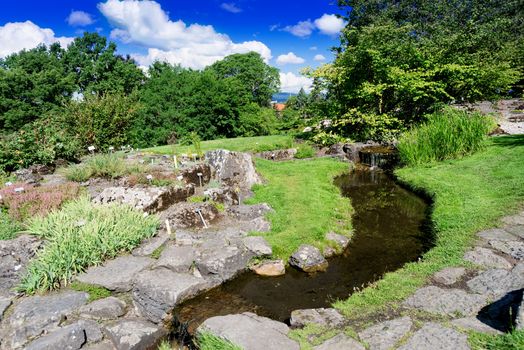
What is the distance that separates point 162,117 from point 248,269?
13752 mm

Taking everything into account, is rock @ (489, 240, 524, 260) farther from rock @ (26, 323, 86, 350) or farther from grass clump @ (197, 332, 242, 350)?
rock @ (26, 323, 86, 350)

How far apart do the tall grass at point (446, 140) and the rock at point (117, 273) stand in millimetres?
10532

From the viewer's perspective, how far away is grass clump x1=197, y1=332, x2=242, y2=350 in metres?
3.81

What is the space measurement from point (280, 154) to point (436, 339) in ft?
39.8

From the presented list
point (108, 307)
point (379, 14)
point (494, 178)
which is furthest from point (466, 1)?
point (108, 307)

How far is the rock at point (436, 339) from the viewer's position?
3445 mm

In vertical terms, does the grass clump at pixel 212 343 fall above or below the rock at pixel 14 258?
below

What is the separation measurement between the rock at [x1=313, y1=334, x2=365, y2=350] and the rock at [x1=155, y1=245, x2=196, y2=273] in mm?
2892

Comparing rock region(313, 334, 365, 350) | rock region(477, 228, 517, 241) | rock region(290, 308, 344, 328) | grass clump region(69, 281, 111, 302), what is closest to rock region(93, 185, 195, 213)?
grass clump region(69, 281, 111, 302)

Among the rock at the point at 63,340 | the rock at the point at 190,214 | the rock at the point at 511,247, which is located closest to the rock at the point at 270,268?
the rock at the point at 190,214

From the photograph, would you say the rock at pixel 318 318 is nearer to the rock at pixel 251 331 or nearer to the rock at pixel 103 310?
the rock at pixel 251 331

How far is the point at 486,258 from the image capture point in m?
5.34

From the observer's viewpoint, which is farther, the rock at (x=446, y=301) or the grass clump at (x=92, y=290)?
the grass clump at (x=92, y=290)

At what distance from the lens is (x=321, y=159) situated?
14555 mm
